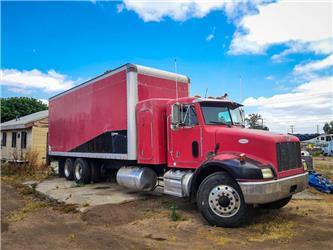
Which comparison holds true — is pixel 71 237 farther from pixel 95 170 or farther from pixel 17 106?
pixel 17 106

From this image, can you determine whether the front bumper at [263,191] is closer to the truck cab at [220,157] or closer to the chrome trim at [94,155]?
the truck cab at [220,157]

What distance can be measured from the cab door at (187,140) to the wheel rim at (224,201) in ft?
4.22

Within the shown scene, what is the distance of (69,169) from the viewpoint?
1427 centimetres

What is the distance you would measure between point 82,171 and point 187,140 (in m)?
6.26

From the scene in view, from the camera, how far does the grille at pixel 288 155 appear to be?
6664 millimetres

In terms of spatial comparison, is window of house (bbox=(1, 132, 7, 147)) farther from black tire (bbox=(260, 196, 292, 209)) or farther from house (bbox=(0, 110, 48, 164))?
black tire (bbox=(260, 196, 292, 209))

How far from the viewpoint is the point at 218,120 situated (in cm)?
791

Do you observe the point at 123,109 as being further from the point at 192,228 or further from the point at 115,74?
the point at 192,228

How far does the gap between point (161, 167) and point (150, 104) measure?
1922 millimetres

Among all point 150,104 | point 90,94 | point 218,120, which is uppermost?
point 90,94

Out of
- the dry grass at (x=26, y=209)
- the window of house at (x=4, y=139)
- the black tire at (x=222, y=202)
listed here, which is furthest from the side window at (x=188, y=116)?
the window of house at (x=4, y=139)

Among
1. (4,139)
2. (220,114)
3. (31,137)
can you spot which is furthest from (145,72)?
(4,139)

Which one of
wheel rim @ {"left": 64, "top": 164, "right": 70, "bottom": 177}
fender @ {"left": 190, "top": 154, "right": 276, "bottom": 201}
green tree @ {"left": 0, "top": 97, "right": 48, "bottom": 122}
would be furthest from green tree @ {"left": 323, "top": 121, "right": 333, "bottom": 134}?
fender @ {"left": 190, "top": 154, "right": 276, "bottom": 201}

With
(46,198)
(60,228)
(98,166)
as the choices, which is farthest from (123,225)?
(98,166)
